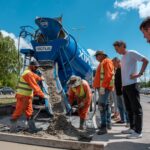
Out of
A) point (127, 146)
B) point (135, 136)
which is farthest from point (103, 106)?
point (127, 146)

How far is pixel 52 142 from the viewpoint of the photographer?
19.9 ft

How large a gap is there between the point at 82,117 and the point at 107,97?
0.81 metres

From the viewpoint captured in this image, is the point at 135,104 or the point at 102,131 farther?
the point at 102,131

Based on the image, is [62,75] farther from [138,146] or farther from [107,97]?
[138,146]

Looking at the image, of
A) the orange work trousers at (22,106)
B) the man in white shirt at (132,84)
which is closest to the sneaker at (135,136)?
the man in white shirt at (132,84)

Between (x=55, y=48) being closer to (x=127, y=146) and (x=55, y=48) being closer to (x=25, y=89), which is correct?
(x=25, y=89)

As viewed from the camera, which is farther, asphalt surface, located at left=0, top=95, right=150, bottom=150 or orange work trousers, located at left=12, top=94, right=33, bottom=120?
orange work trousers, located at left=12, top=94, right=33, bottom=120

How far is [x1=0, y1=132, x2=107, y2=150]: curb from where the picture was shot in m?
5.54

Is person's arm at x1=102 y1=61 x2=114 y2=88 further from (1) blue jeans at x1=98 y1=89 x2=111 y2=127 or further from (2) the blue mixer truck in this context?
(2) the blue mixer truck

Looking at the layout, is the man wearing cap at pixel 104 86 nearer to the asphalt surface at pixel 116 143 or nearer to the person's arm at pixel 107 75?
the person's arm at pixel 107 75

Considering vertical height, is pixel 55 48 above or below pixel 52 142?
above

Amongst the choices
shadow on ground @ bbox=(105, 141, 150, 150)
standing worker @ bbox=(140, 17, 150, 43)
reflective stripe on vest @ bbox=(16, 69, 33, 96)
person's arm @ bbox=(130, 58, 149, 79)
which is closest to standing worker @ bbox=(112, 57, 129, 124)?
person's arm @ bbox=(130, 58, 149, 79)

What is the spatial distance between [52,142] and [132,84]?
6.40ft

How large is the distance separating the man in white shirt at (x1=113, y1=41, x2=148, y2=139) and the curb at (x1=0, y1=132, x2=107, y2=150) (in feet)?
3.42
